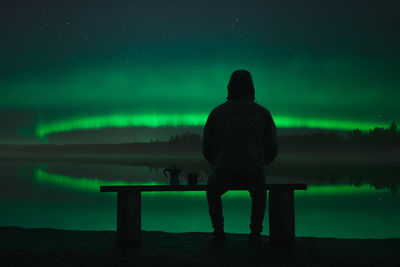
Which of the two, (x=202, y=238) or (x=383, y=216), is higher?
(x=202, y=238)

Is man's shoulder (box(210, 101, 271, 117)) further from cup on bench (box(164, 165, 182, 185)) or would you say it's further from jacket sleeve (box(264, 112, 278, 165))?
cup on bench (box(164, 165, 182, 185))

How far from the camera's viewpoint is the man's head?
12.9 feet

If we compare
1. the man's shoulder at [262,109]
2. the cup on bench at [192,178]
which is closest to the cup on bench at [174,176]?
the cup on bench at [192,178]

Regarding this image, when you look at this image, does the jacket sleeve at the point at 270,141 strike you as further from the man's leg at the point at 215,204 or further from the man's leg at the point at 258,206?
the man's leg at the point at 215,204

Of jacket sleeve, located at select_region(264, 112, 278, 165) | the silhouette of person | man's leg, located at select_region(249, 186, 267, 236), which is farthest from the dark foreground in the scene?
jacket sleeve, located at select_region(264, 112, 278, 165)

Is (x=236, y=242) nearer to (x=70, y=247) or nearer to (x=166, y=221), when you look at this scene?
(x=70, y=247)

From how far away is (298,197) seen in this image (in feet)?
77.9

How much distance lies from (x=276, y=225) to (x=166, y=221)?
351 inches

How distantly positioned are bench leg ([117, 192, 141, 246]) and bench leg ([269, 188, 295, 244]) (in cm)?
148

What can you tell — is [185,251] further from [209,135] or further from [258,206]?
[209,135]

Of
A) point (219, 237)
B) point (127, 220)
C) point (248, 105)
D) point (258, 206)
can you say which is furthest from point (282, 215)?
point (127, 220)

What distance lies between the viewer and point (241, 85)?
3930 millimetres

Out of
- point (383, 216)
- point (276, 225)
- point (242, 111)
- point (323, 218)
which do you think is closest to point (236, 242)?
point (276, 225)

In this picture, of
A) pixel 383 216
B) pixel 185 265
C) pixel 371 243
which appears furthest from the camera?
pixel 383 216
